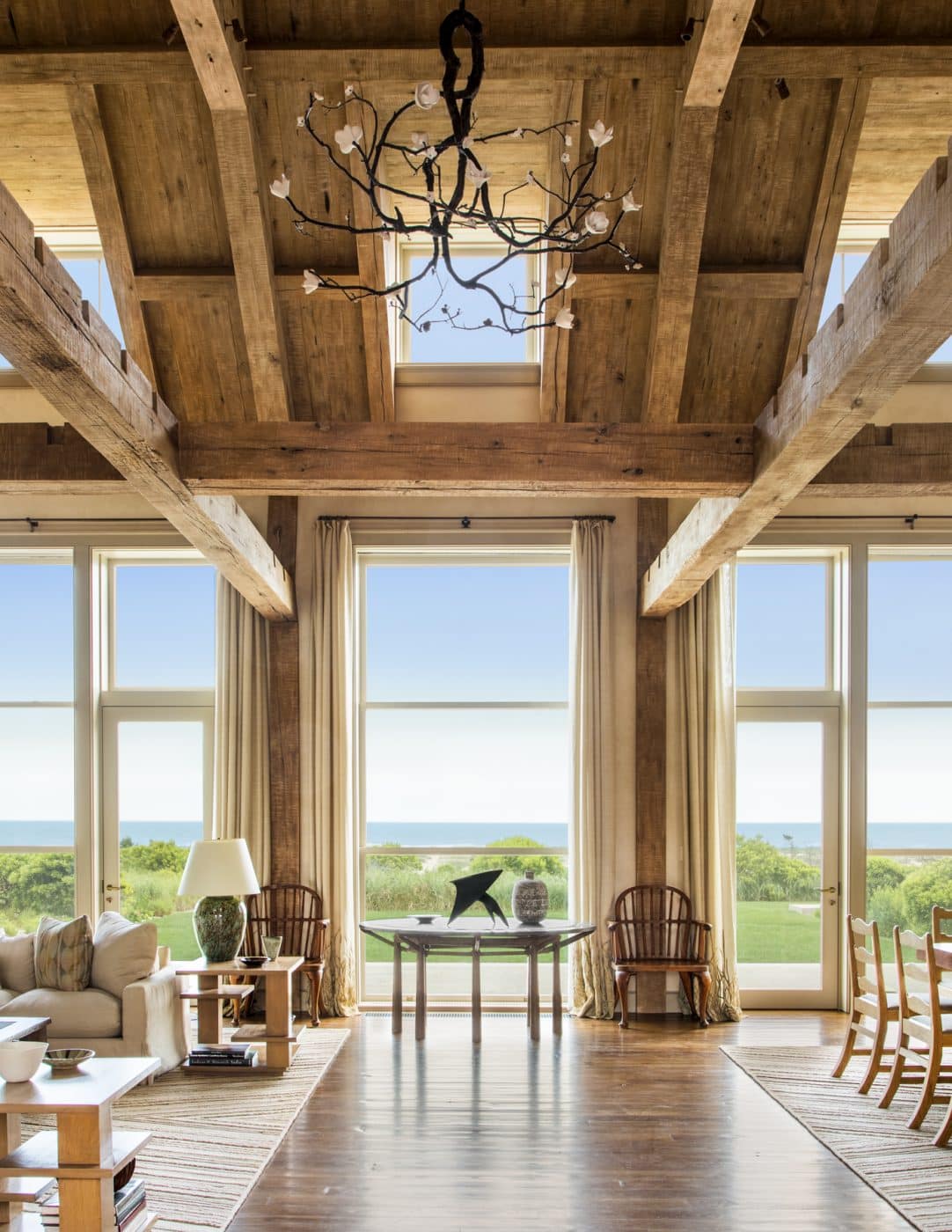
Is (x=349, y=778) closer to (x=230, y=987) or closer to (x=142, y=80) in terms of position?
(x=230, y=987)

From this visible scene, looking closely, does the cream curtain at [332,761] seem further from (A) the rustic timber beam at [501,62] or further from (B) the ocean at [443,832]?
(A) the rustic timber beam at [501,62]

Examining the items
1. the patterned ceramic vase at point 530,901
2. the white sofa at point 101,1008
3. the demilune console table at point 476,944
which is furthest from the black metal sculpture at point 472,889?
the white sofa at point 101,1008

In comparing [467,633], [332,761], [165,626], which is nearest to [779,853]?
[467,633]

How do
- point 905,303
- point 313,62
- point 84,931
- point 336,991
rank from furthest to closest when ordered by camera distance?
point 336,991, point 84,931, point 313,62, point 905,303

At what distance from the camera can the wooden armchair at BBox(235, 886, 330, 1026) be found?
733cm

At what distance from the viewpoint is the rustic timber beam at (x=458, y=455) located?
197 inches

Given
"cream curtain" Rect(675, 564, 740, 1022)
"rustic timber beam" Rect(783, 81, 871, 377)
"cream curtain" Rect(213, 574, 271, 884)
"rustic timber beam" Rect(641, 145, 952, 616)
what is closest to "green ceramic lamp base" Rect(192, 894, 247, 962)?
"cream curtain" Rect(213, 574, 271, 884)

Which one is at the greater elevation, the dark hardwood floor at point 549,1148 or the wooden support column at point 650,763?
the wooden support column at point 650,763

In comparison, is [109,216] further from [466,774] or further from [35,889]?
[35,889]

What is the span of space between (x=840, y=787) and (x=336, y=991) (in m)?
3.65

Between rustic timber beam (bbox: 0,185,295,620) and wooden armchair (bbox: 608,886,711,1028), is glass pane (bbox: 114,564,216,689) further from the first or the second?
wooden armchair (bbox: 608,886,711,1028)

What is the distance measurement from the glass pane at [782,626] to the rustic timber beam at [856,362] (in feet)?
7.46

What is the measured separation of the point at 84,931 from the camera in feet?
19.3

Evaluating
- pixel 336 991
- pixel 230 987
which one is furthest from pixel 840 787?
→ pixel 230 987
